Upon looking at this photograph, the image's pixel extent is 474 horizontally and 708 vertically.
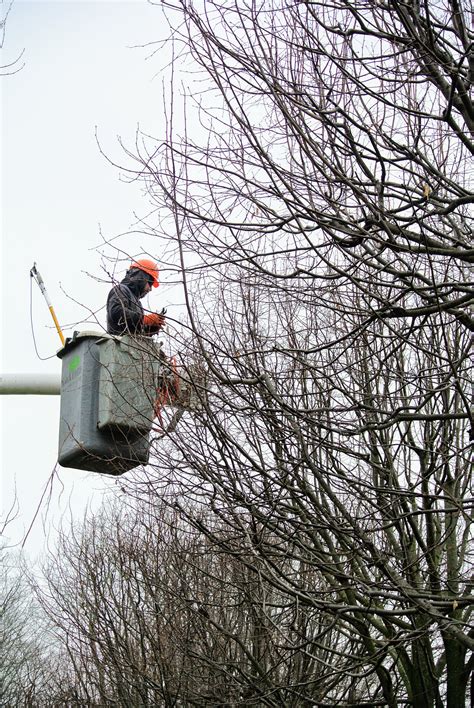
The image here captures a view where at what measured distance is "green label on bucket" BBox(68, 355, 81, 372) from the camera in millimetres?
5423

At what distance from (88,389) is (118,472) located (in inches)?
18.4

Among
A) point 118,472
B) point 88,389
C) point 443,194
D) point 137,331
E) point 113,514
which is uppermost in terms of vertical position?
point 113,514

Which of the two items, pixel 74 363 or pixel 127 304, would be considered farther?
pixel 127 304

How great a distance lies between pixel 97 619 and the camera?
40.3ft

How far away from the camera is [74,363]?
17.9ft

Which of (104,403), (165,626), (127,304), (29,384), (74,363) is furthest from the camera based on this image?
(165,626)

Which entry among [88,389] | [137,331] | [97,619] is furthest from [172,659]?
[88,389]

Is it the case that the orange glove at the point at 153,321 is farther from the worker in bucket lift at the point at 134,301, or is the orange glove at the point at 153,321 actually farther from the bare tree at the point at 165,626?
the bare tree at the point at 165,626

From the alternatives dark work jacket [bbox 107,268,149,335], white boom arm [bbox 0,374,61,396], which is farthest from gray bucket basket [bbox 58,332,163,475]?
dark work jacket [bbox 107,268,149,335]

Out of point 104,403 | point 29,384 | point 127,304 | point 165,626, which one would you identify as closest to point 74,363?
point 104,403

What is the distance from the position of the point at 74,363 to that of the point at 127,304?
3.15 feet

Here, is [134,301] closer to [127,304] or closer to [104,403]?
[127,304]

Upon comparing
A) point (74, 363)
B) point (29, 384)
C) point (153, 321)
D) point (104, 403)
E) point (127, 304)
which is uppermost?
point (127, 304)

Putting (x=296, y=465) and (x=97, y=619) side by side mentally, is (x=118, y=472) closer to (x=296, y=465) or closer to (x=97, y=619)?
(x=296, y=465)
